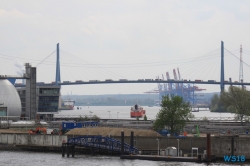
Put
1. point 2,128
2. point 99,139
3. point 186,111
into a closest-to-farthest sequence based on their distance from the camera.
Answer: point 99,139 < point 186,111 < point 2,128

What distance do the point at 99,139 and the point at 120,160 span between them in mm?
4516

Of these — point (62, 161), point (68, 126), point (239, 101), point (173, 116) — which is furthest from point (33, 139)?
point (239, 101)

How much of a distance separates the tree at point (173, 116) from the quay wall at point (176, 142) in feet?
30.6

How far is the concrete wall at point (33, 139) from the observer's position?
6159 cm

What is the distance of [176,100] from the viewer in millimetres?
68062

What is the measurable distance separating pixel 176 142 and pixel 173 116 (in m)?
11.9

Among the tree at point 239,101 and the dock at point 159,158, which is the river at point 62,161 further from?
the tree at point 239,101

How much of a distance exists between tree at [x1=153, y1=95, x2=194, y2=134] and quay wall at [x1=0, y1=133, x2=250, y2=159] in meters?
9.34

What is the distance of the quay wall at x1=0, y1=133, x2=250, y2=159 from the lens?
5222 cm

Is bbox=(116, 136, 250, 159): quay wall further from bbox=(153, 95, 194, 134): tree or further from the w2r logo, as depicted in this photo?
bbox=(153, 95, 194, 134): tree

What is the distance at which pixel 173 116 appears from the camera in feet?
221

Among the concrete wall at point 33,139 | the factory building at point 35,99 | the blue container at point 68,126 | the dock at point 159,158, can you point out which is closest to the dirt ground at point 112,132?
the concrete wall at point 33,139

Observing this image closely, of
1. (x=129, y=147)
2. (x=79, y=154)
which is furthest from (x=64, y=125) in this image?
(x=129, y=147)

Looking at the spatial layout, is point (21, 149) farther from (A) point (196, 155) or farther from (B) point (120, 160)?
(A) point (196, 155)
